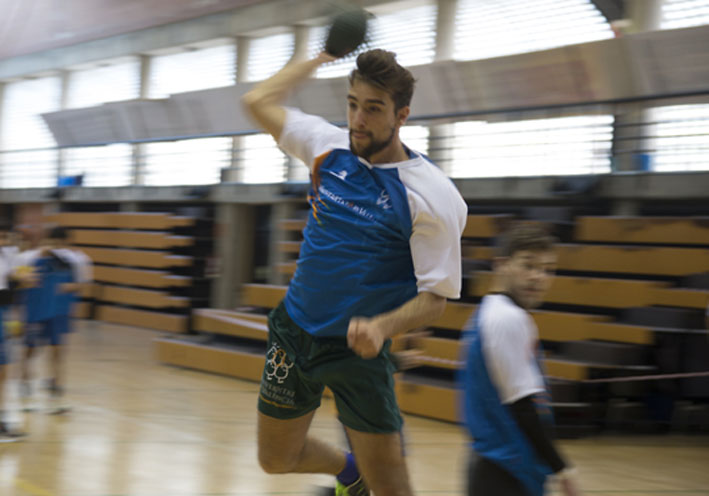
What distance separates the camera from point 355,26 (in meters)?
2.00

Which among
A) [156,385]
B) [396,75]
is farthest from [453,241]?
[156,385]

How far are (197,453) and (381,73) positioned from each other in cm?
305

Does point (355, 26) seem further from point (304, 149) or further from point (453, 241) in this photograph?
point (453, 241)

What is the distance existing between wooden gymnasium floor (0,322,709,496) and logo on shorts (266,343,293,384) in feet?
5.24

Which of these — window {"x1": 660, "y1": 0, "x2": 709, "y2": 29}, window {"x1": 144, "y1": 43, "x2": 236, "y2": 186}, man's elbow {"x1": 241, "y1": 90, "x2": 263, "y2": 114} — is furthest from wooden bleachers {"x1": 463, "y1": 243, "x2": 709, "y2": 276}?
window {"x1": 144, "y1": 43, "x2": 236, "y2": 186}

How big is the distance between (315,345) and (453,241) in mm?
466

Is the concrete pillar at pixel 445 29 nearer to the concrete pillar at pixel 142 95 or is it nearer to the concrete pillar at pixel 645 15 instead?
the concrete pillar at pixel 645 15

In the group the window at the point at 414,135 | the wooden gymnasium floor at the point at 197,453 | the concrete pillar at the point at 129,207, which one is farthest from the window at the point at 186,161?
the wooden gymnasium floor at the point at 197,453

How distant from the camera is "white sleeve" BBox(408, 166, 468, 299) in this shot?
1.78m

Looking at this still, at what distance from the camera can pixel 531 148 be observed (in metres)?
8.59

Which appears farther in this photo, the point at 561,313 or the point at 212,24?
the point at 212,24

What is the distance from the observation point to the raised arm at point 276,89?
1.97 m

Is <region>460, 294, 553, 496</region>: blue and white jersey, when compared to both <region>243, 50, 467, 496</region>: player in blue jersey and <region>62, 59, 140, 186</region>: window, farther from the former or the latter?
<region>62, 59, 140, 186</region>: window

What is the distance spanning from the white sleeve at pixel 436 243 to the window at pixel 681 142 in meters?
5.72
